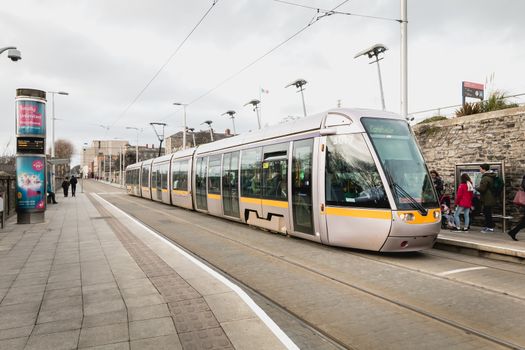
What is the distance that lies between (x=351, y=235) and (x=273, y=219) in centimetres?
311

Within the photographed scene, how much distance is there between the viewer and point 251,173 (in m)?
12.3

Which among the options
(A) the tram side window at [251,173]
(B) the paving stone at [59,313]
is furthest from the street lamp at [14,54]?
(B) the paving stone at [59,313]

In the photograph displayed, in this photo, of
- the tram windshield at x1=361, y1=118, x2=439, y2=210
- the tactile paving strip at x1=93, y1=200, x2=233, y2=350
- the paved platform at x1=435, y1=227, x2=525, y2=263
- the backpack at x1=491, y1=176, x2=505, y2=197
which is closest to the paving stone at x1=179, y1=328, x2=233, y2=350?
the tactile paving strip at x1=93, y1=200, x2=233, y2=350

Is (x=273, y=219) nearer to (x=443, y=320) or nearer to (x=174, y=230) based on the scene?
(x=174, y=230)

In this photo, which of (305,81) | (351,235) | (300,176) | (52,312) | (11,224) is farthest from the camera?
(305,81)

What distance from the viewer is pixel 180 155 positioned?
2097 cm

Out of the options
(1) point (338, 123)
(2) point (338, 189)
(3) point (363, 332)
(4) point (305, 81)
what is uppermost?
(4) point (305, 81)

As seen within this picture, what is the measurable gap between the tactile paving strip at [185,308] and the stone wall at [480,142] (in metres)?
9.79

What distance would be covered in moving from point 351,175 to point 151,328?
17.4ft

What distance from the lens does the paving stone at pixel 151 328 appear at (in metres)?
4.10

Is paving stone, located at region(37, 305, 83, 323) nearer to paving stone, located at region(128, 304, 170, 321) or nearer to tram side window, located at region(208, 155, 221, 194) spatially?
paving stone, located at region(128, 304, 170, 321)

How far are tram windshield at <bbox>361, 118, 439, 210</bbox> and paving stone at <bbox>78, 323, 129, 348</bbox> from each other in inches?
216

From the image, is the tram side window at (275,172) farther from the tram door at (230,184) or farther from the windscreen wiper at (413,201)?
the windscreen wiper at (413,201)

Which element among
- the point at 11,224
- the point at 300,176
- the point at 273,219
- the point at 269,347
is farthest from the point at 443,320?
the point at 11,224
